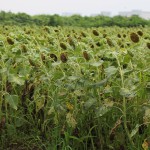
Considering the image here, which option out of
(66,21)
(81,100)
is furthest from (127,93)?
(66,21)

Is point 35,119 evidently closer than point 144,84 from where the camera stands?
No

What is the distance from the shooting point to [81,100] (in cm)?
310

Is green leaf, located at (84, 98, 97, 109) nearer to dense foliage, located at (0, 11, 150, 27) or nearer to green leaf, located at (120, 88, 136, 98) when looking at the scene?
green leaf, located at (120, 88, 136, 98)

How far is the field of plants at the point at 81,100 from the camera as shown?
9.09 feet

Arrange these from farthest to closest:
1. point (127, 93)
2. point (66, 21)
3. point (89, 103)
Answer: point (66, 21)
point (89, 103)
point (127, 93)

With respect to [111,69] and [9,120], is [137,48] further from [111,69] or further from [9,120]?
[9,120]

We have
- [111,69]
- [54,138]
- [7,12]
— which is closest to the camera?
[111,69]

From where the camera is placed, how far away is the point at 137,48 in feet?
10.3

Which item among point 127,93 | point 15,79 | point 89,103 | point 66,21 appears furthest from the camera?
point 66,21

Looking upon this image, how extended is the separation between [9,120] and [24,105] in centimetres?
18

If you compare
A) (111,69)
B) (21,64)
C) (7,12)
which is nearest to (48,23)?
(7,12)

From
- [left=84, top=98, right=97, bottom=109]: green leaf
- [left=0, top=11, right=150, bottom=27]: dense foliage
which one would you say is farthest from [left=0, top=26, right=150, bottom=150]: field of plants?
[left=0, top=11, right=150, bottom=27]: dense foliage

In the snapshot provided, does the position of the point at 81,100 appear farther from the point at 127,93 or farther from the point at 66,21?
the point at 66,21

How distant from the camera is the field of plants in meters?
2.77
